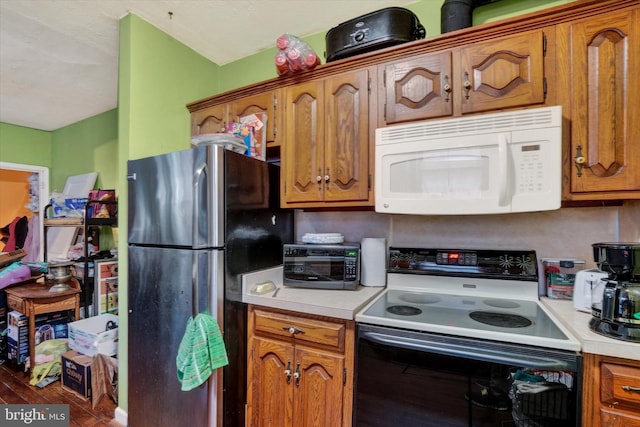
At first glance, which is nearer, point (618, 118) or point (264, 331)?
point (618, 118)

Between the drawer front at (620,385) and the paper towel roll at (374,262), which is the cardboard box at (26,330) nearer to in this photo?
the paper towel roll at (374,262)

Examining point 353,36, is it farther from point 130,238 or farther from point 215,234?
point 130,238

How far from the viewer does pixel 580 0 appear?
3.99ft

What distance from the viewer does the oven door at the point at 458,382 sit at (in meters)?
0.94

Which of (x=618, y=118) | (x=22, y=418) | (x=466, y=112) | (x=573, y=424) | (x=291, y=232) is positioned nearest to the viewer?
(x=573, y=424)

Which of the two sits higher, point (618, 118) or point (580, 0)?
point (580, 0)

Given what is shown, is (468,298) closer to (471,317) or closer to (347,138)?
(471,317)

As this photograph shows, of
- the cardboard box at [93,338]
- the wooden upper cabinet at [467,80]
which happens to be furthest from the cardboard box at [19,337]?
the wooden upper cabinet at [467,80]

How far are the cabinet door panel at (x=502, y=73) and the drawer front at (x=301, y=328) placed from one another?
Result: 1164mm

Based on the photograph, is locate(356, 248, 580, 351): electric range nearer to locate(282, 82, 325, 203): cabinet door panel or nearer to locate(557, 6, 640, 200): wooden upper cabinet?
locate(557, 6, 640, 200): wooden upper cabinet

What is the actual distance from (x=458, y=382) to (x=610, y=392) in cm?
42

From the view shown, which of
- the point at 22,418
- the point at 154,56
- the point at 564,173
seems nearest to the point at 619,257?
the point at 564,173

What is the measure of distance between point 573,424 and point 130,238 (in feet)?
6.79

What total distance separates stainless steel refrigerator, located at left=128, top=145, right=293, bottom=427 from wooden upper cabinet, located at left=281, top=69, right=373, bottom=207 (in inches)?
8.9
